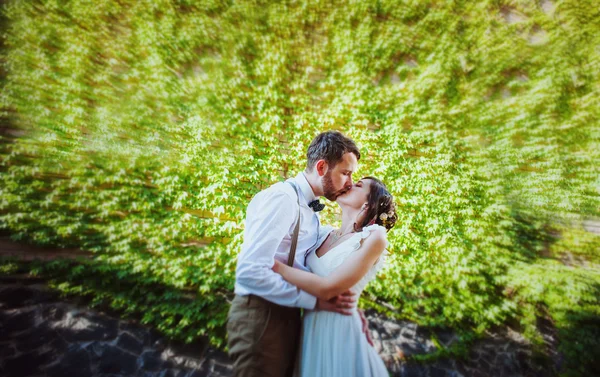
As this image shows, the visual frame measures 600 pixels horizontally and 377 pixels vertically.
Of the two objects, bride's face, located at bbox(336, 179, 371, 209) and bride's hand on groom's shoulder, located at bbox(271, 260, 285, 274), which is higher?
bride's face, located at bbox(336, 179, 371, 209)

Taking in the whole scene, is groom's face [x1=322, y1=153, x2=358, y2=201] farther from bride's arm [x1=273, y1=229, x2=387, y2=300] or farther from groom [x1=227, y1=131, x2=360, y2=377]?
bride's arm [x1=273, y1=229, x2=387, y2=300]

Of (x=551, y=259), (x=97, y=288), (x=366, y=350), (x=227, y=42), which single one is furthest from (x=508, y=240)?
(x=97, y=288)

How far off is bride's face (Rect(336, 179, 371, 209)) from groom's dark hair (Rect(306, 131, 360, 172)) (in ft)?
1.11

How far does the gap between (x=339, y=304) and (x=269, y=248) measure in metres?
0.64

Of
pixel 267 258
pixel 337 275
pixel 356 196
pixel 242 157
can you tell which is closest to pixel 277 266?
pixel 267 258

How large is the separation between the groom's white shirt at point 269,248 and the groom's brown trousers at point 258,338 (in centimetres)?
14

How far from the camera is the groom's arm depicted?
56.6 inches

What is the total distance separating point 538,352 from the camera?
12.0 feet

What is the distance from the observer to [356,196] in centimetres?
221

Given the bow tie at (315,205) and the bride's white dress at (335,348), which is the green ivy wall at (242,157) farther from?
the bride's white dress at (335,348)

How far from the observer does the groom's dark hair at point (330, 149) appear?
6.45 ft

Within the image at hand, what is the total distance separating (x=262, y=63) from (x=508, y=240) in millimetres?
5561

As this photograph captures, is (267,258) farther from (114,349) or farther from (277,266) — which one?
(114,349)

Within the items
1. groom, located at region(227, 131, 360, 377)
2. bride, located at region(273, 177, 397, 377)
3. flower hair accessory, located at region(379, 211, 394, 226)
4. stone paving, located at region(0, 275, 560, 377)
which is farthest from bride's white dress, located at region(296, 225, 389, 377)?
stone paving, located at region(0, 275, 560, 377)
